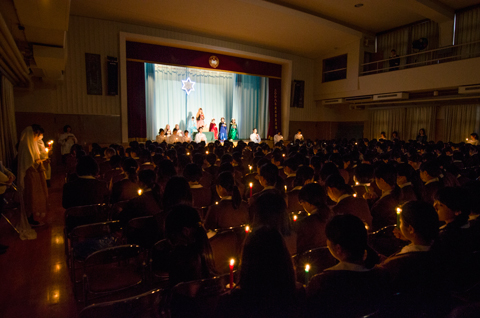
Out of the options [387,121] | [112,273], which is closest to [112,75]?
[112,273]

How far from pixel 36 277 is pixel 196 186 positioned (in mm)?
1939

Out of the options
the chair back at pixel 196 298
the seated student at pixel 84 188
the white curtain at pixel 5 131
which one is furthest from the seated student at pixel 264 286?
the white curtain at pixel 5 131

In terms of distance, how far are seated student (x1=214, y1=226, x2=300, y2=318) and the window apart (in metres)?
14.8

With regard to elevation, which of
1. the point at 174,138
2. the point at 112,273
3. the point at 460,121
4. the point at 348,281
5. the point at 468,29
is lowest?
the point at 112,273

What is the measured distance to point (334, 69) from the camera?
15.4 metres

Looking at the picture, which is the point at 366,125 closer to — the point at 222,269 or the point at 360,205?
the point at 360,205

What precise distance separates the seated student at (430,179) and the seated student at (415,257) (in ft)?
7.13

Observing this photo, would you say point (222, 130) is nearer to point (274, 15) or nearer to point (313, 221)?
point (274, 15)

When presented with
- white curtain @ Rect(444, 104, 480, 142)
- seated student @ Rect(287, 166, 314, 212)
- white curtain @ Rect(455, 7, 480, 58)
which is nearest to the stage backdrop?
white curtain @ Rect(444, 104, 480, 142)

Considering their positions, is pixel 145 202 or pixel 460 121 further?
pixel 460 121

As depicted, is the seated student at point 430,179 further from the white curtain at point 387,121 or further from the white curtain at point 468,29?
the white curtain at point 387,121

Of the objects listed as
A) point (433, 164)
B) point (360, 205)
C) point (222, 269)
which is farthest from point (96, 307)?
point (433, 164)

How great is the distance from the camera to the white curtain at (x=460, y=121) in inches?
460

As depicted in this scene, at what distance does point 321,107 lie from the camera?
55.7 feet
